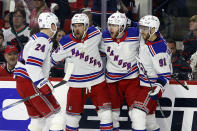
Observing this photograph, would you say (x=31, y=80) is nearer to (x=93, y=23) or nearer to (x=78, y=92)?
(x=78, y=92)

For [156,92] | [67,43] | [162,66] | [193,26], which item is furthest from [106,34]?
[193,26]

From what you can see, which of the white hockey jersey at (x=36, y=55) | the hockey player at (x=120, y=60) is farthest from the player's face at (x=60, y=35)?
the white hockey jersey at (x=36, y=55)

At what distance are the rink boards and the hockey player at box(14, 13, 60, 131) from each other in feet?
2.06

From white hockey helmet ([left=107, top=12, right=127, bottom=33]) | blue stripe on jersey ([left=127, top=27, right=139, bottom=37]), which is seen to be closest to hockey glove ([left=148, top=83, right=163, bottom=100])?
blue stripe on jersey ([left=127, top=27, right=139, bottom=37])

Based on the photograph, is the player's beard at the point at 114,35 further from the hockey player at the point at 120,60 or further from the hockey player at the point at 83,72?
the hockey player at the point at 83,72

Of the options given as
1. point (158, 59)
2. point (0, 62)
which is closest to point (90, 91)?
point (158, 59)

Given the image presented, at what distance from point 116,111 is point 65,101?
0.60 m

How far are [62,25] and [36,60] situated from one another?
1156mm

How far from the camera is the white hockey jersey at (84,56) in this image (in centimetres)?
403

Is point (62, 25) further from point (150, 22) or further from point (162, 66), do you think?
point (162, 66)

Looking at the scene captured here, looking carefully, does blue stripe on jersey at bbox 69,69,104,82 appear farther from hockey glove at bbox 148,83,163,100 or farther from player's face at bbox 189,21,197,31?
player's face at bbox 189,21,197,31

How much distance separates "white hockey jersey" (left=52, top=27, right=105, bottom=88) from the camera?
13.2 feet

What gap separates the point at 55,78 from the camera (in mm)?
4461

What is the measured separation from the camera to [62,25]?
4742 mm
